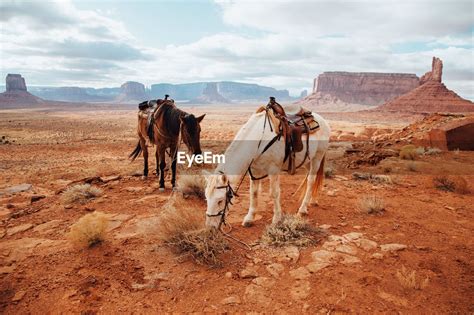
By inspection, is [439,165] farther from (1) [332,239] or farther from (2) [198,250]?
(2) [198,250]

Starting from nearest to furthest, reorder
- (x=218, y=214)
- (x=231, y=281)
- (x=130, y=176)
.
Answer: (x=231, y=281) < (x=218, y=214) < (x=130, y=176)

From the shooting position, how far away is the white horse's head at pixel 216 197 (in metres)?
3.62

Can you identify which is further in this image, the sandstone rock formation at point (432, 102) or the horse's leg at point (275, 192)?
the sandstone rock formation at point (432, 102)

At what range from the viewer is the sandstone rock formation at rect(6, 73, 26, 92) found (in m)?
141

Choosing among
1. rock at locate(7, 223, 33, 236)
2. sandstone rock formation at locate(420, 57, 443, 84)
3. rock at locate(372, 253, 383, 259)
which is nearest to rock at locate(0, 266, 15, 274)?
rock at locate(7, 223, 33, 236)

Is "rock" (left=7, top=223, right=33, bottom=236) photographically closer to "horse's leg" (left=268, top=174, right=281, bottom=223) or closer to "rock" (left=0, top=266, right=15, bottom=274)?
"rock" (left=0, top=266, right=15, bottom=274)

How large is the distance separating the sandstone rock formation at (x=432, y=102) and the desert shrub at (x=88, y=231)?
91.9 m

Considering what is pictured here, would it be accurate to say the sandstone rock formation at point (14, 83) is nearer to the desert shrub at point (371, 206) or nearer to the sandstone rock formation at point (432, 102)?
the sandstone rock formation at point (432, 102)

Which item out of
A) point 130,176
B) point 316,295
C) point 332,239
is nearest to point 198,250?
point 316,295

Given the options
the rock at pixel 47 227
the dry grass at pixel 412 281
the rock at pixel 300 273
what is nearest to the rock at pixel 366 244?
the dry grass at pixel 412 281

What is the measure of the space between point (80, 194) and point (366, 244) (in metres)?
5.80

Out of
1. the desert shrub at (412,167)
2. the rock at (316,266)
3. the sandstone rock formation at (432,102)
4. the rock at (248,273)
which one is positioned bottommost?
the rock at (248,273)

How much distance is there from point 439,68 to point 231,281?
120782mm

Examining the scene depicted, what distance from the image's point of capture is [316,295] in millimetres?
Answer: 3092
